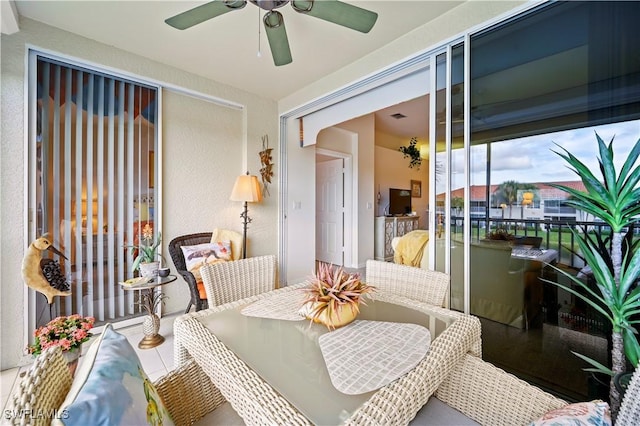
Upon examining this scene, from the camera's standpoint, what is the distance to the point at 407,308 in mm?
1318

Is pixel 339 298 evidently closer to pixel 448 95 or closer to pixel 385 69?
pixel 448 95

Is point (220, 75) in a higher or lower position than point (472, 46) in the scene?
higher

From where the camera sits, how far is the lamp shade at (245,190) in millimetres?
3104

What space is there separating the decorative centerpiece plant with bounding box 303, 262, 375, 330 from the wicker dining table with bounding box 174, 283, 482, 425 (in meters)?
0.05

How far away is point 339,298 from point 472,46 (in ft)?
6.54

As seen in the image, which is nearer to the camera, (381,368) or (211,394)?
(381,368)

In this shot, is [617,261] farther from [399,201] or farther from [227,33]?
[399,201]

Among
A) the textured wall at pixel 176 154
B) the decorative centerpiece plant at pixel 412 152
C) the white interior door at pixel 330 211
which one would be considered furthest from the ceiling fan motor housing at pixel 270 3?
the decorative centerpiece plant at pixel 412 152

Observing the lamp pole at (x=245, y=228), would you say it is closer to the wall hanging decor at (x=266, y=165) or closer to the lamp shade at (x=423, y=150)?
the wall hanging decor at (x=266, y=165)

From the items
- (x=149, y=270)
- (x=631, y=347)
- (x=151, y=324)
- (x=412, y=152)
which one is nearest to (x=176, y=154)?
(x=149, y=270)

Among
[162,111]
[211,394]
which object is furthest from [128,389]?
[162,111]

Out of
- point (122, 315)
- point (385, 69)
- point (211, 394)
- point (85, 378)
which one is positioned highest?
point (385, 69)

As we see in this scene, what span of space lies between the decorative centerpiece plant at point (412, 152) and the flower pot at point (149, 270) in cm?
545

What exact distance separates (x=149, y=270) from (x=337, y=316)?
1.96 m
